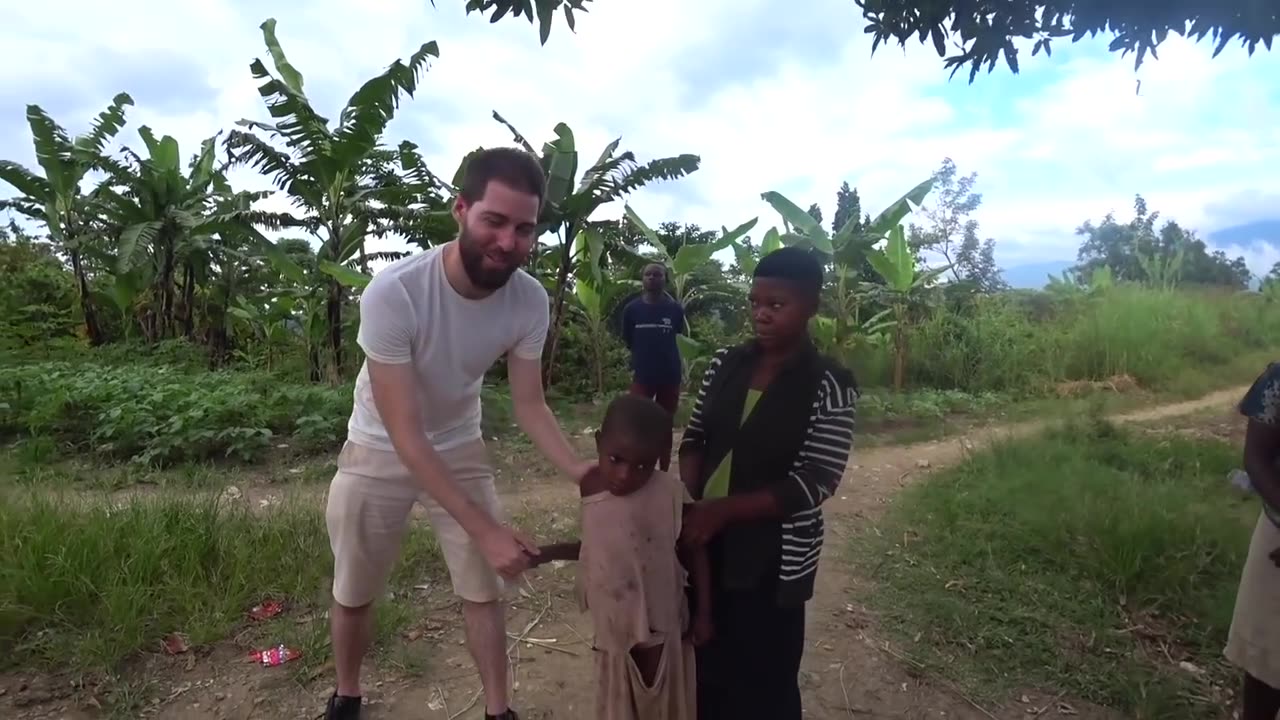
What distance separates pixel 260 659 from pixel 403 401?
1.56 metres

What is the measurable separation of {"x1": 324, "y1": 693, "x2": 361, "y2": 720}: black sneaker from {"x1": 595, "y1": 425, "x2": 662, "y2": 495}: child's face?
1.44m

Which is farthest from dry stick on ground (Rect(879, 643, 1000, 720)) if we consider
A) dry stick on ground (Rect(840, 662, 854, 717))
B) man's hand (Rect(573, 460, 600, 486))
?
man's hand (Rect(573, 460, 600, 486))

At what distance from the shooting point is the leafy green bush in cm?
538

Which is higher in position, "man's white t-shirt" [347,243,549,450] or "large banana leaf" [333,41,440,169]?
"large banana leaf" [333,41,440,169]

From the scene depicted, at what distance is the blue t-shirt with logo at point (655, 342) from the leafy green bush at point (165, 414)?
240cm

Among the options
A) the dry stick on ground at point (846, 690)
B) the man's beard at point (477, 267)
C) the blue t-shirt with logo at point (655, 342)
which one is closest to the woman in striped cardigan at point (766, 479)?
the man's beard at point (477, 267)

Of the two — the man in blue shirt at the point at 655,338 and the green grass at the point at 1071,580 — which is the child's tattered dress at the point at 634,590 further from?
the man in blue shirt at the point at 655,338

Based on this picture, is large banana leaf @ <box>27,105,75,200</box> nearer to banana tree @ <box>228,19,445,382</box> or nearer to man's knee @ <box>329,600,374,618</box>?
banana tree @ <box>228,19,445,382</box>

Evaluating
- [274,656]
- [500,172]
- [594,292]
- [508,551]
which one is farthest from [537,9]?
[594,292]

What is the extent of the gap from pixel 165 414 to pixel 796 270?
5655 mm

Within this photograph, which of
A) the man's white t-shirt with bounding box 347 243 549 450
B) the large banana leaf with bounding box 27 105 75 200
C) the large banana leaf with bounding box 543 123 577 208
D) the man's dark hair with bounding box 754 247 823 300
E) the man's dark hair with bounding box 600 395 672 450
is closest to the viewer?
the man's dark hair with bounding box 600 395 672 450

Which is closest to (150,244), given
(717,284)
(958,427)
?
(717,284)

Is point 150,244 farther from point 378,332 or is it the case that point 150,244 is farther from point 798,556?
point 798,556

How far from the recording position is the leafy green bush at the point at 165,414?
17.6 feet
